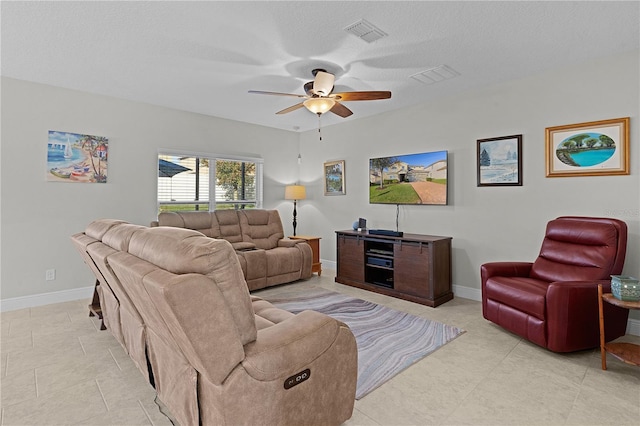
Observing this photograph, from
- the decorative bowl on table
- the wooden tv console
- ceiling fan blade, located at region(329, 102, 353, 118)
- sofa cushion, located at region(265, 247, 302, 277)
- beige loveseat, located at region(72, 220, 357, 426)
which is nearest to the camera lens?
beige loveseat, located at region(72, 220, 357, 426)

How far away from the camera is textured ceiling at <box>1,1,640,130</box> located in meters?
2.40

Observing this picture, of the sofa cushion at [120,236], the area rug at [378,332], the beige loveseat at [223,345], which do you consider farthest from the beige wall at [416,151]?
the beige loveseat at [223,345]

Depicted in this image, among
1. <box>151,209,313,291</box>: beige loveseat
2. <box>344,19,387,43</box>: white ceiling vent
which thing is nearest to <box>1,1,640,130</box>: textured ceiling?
<box>344,19,387,43</box>: white ceiling vent

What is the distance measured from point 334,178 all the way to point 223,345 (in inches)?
187

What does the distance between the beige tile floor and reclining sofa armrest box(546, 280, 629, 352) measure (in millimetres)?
166

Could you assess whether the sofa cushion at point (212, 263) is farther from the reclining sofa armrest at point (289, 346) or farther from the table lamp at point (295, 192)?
the table lamp at point (295, 192)

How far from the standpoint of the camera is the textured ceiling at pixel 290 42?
240cm

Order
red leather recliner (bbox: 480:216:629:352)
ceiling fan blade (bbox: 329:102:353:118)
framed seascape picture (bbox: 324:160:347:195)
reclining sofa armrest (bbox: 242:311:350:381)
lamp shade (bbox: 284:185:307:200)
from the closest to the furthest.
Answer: reclining sofa armrest (bbox: 242:311:350:381) → red leather recliner (bbox: 480:216:629:352) → ceiling fan blade (bbox: 329:102:353:118) → framed seascape picture (bbox: 324:160:347:195) → lamp shade (bbox: 284:185:307:200)

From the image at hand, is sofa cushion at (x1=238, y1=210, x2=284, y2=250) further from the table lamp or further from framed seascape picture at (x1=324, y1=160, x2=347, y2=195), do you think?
framed seascape picture at (x1=324, y1=160, x2=347, y2=195)

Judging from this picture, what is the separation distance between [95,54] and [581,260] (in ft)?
15.9

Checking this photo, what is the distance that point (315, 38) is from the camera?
9.16ft

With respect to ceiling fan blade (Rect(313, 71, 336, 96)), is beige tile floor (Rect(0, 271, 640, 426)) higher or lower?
lower

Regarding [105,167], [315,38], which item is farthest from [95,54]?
[315,38]

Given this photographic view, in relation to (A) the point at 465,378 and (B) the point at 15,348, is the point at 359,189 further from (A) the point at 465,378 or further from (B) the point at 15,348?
(B) the point at 15,348
